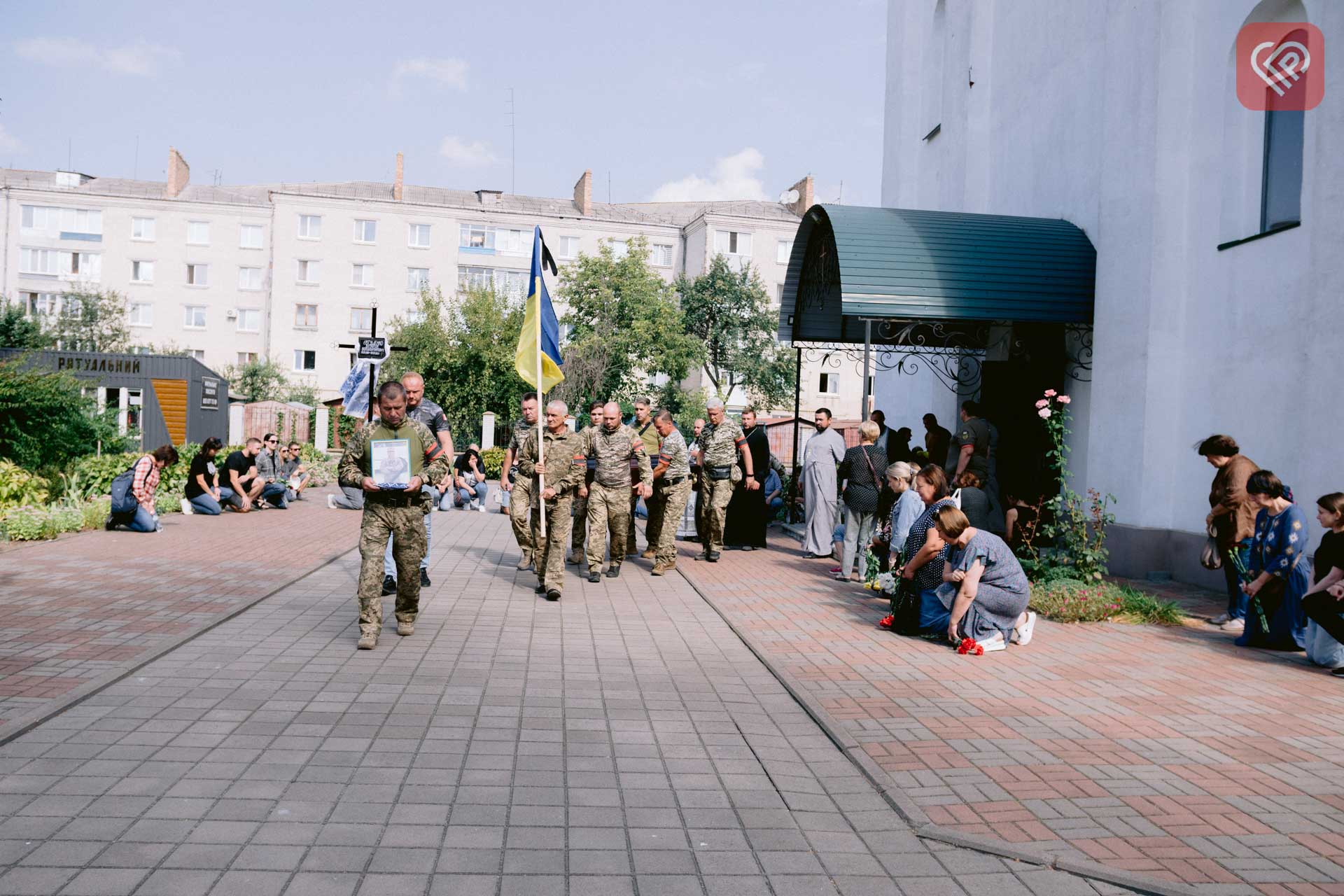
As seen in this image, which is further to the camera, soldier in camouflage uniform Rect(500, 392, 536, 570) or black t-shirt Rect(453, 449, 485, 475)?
black t-shirt Rect(453, 449, 485, 475)

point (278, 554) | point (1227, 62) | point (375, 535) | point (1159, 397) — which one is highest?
point (1227, 62)

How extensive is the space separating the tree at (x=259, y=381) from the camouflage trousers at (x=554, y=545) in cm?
4640

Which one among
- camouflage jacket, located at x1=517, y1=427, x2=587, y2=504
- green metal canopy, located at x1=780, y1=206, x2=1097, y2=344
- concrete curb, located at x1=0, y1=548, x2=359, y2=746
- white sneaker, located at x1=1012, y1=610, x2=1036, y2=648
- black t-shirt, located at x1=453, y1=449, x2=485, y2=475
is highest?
green metal canopy, located at x1=780, y1=206, x2=1097, y2=344

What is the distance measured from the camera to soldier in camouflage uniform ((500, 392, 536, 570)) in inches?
435

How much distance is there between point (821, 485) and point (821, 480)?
8 cm

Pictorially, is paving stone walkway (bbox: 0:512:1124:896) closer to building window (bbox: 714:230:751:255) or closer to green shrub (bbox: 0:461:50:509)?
green shrub (bbox: 0:461:50:509)

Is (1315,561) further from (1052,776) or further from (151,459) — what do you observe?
(151,459)

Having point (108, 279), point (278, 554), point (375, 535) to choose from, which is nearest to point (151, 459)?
point (278, 554)

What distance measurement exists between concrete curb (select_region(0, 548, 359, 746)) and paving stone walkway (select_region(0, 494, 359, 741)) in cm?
2

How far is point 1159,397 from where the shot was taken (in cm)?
1191

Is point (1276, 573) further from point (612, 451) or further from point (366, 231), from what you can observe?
point (366, 231)

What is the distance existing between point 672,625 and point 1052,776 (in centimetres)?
416

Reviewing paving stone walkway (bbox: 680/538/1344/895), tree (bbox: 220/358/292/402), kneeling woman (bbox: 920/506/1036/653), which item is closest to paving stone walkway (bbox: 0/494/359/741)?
paving stone walkway (bbox: 680/538/1344/895)

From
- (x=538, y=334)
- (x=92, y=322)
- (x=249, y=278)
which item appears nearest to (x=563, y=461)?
(x=538, y=334)
